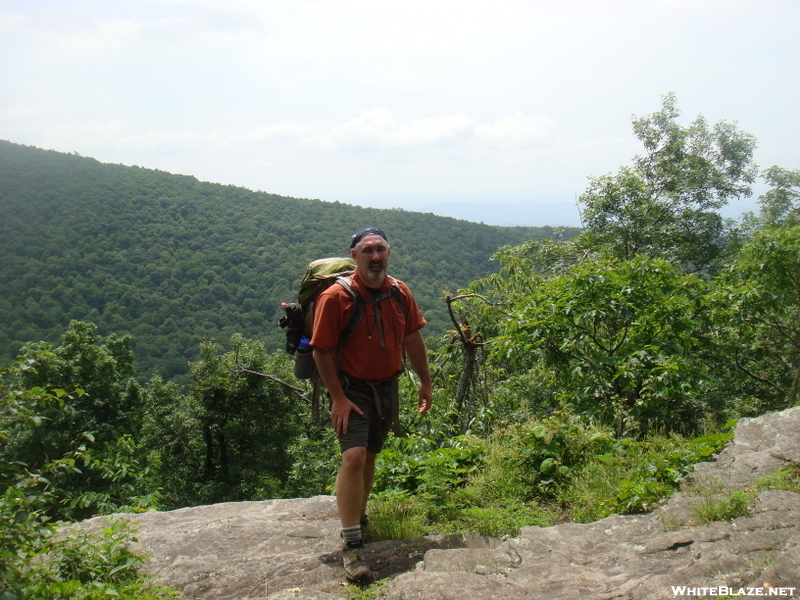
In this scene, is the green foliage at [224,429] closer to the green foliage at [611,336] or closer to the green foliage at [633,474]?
the green foliage at [611,336]

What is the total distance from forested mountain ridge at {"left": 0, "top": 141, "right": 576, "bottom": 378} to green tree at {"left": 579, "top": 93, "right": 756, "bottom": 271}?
17.3 metres

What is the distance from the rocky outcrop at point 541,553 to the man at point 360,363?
35cm

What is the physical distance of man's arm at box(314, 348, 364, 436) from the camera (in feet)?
10.2

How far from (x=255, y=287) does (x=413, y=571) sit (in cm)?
5197

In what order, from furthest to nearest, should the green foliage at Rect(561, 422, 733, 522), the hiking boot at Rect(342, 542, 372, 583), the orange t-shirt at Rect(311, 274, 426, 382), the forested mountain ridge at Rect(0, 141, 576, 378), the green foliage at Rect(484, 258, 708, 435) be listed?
the forested mountain ridge at Rect(0, 141, 576, 378) < the green foliage at Rect(484, 258, 708, 435) < the green foliage at Rect(561, 422, 733, 522) < the orange t-shirt at Rect(311, 274, 426, 382) < the hiking boot at Rect(342, 542, 372, 583)

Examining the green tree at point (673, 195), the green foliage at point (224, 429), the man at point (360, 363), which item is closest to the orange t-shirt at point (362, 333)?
the man at point (360, 363)

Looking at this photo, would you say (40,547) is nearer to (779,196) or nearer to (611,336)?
(611,336)

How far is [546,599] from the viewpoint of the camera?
2340 millimetres

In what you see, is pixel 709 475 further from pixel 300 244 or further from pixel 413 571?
pixel 300 244

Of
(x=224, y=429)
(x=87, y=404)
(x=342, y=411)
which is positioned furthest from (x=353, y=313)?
(x=224, y=429)

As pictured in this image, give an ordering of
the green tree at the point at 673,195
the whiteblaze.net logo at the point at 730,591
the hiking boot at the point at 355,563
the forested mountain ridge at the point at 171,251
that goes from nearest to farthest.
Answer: the whiteblaze.net logo at the point at 730,591, the hiking boot at the point at 355,563, the green tree at the point at 673,195, the forested mountain ridge at the point at 171,251

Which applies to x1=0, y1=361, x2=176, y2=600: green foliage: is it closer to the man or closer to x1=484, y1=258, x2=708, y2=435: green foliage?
the man

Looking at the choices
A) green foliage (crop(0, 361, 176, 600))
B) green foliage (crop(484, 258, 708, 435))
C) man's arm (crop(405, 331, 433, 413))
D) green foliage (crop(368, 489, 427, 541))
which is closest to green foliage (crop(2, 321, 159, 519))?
green foliage (crop(484, 258, 708, 435))

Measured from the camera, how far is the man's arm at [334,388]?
312 cm
